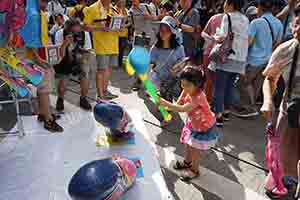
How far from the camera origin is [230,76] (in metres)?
3.94

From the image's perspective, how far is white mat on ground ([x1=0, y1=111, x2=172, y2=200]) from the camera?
2.39 metres

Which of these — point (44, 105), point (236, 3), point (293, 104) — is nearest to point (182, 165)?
point (293, 104)

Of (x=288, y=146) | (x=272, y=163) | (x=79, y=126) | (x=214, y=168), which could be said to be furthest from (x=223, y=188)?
(x=79, y=126)

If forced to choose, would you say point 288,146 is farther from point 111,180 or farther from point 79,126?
point 79,126

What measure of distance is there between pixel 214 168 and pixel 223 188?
0.32 metres

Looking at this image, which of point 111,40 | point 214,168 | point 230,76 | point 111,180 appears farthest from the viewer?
point 111,40

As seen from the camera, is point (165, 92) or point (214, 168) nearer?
point (214, 168)

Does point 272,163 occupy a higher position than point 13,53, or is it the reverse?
point 13,53

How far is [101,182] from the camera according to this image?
1.95 metres

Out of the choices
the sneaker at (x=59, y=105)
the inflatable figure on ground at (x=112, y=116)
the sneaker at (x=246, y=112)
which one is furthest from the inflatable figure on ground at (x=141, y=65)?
the sneaker at (x=246, y=112)

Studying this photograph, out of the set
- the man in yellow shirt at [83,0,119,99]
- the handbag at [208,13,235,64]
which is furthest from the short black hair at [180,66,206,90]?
the man in yellow shirt at [83,0,119,99]

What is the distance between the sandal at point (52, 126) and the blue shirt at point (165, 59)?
1341 millimetres

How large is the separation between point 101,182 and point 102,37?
2.70 m

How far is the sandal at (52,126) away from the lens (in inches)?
127
